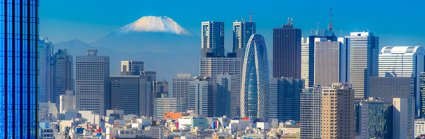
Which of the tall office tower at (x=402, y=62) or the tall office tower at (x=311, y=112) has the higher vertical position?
the tall office tower at (x=402, y=62)

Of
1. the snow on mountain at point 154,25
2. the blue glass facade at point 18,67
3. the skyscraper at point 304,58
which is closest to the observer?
the blue glass facade at point 18,67

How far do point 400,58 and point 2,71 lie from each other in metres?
31.8

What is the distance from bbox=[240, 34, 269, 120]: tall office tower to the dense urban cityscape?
0.05 metres

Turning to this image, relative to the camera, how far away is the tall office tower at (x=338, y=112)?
105 feet

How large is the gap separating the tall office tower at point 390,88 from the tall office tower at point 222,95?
4724 mm

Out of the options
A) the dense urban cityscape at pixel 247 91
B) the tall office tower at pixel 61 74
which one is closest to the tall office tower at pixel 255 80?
the dense urban cityscape at pixel 247 91

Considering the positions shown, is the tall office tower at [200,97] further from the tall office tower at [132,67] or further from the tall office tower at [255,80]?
the tall office tower at [132,67]

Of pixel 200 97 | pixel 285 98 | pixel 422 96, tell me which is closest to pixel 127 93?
pixel 200 97

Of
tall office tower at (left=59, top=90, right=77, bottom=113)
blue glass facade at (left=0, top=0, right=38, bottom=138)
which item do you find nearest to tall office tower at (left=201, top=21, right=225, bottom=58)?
tall office tower at (left=59, top=90, right=77, bottom=113)

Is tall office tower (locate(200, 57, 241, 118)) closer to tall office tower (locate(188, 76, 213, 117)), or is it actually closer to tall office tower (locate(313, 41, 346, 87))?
tall office tower (locate(188, 76, 213, 117))

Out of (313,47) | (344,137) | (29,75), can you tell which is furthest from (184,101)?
(29,75)

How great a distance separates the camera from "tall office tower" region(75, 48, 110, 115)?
123ft

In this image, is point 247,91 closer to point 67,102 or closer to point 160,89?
point 160,89

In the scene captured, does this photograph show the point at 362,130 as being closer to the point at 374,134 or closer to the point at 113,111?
the point at 374,134
